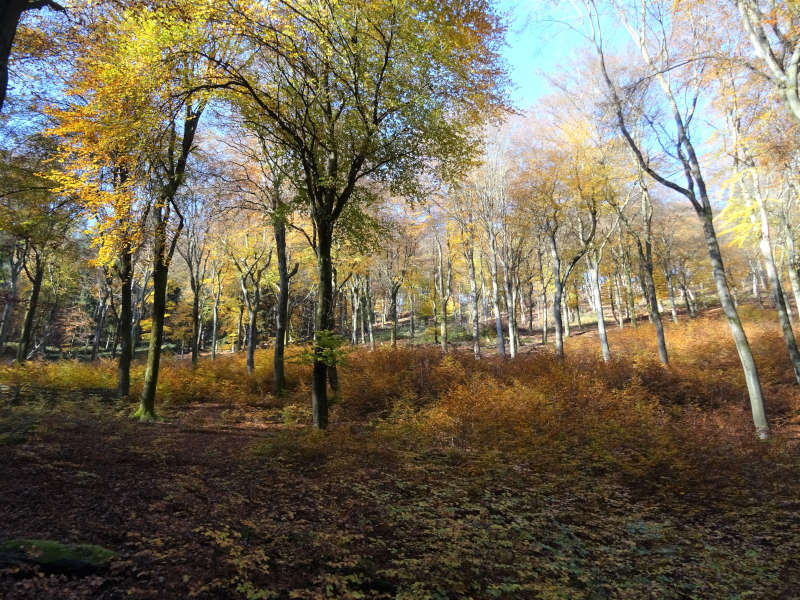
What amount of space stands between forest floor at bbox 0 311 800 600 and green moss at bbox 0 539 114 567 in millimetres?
102

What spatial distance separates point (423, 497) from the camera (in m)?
5.69

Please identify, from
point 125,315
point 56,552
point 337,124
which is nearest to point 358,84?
point 337,124

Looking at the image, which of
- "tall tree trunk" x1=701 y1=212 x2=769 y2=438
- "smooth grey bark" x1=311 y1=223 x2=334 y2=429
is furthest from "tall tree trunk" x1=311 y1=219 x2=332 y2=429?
"tall tree trunk" x1=701 y1=212 x2=769 y2=438

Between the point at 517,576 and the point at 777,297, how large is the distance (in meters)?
14.0

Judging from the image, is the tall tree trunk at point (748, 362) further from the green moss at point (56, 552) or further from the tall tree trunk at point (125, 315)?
the tall tree trunk at point (125, 315)

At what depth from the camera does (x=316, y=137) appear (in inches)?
322

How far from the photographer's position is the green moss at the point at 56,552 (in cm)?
311

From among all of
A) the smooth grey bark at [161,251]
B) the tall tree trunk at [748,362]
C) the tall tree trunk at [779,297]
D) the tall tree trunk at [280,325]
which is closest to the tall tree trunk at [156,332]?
the smooth grey bark at [161,251]

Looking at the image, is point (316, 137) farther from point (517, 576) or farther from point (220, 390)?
point (220, 390)

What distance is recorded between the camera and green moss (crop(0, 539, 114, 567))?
3108 mm

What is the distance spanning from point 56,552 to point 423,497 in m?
4.19

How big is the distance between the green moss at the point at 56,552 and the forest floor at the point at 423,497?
10cm

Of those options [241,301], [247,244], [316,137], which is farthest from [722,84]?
[241,301]

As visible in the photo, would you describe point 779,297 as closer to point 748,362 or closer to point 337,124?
point 748,362
